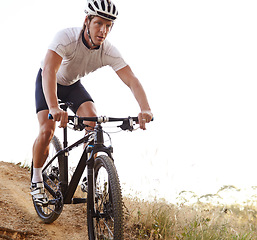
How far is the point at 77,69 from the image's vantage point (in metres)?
4.13

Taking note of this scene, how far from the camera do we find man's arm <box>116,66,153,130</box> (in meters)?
3.47

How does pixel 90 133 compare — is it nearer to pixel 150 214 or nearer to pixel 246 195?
pixel 150 214

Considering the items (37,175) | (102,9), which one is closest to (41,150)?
(37,175)

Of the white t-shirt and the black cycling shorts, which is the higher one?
the white t-shirt

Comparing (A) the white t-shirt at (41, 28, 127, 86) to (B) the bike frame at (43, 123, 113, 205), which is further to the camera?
(A) the white t-shirt at (41, 28, 127, 86)

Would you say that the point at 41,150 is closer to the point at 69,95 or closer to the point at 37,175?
the point at 37,175

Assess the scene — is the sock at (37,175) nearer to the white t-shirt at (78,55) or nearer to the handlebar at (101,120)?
the white t-shirt at (78,55)

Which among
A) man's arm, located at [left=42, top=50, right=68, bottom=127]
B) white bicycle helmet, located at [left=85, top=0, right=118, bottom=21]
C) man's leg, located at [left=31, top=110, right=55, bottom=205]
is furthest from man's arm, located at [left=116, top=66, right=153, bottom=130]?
man's leg, located at [left=31, top=110, right=55, bottom=205]

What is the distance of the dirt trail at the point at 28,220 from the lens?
393 cm

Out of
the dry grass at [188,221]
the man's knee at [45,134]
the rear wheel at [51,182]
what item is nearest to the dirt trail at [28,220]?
the rear wheel at [51,182]

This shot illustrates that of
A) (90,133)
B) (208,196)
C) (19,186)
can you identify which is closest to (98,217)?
(90,133)

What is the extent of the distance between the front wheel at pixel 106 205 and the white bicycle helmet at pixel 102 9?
154 cm

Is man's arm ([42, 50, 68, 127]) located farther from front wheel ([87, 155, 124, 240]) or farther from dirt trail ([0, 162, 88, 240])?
dirt trail ([0, 162, 88, 240])

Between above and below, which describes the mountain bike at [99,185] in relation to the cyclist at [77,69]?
below
